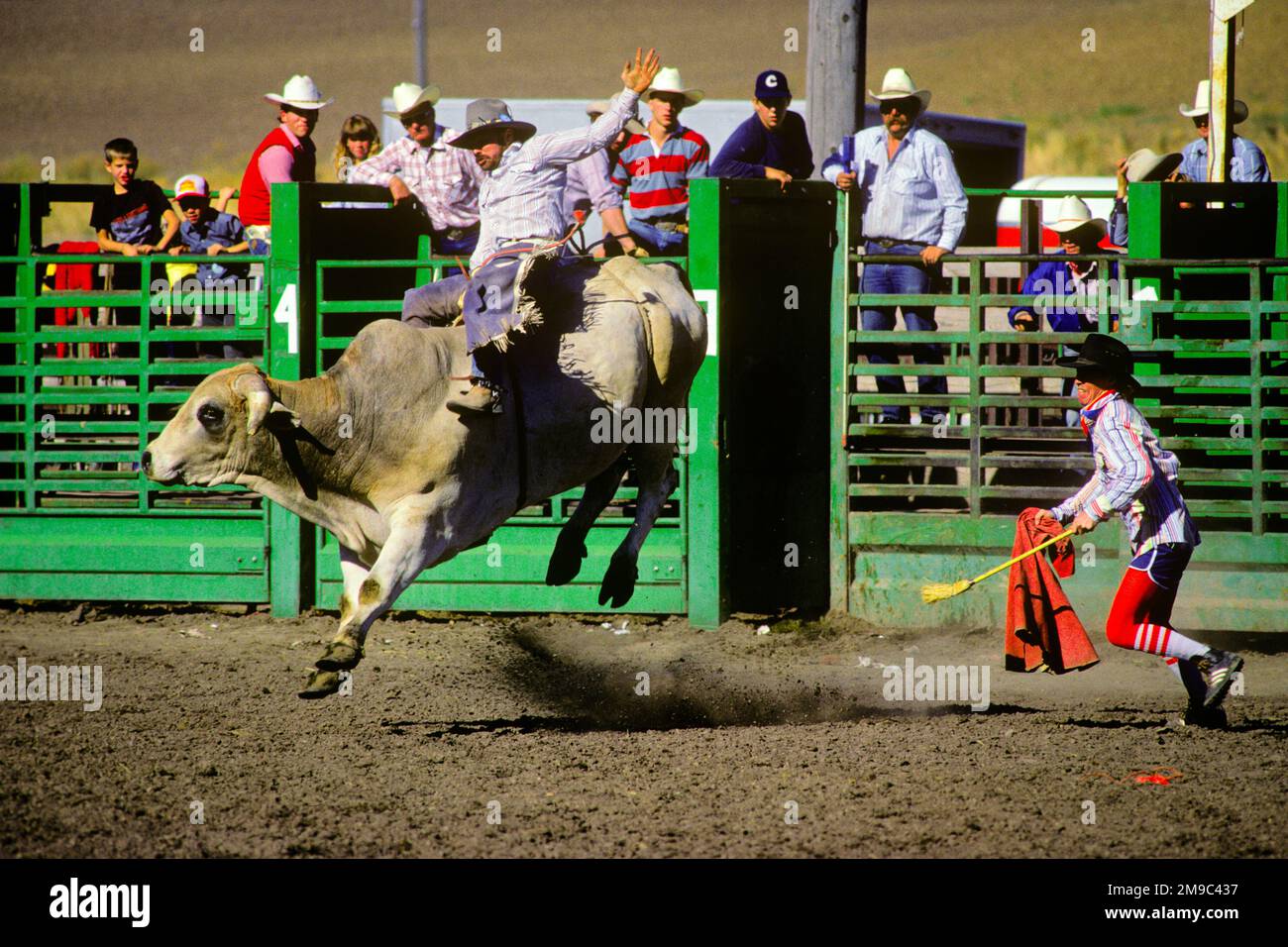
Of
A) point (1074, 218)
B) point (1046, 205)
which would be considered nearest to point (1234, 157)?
point (1074, 218)

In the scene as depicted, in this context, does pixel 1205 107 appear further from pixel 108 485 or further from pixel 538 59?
pixel 538 59

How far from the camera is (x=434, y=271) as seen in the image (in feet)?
31.6

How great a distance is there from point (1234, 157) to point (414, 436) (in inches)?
247

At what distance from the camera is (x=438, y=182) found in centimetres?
994

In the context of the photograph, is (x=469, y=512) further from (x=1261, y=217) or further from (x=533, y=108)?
(x=533, y=108)

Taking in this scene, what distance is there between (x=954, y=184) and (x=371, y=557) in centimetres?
452

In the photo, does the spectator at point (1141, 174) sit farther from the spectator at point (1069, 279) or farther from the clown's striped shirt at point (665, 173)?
the clown's striped shirt at point (665, 173)

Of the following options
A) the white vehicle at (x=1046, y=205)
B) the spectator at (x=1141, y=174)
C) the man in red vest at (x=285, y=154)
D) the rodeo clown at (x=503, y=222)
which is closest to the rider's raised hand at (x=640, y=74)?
the rodeo clown at (x=503, y=222)

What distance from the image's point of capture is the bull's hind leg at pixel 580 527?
7.50 metres

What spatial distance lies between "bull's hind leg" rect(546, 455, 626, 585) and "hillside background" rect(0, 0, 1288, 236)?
142 feet

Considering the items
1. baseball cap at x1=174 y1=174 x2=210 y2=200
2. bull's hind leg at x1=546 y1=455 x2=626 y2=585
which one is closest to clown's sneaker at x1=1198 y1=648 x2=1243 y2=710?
bull's hind leg at x1=546 y1=455 x2=626 y2=585

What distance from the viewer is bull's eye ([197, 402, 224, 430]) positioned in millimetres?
6520

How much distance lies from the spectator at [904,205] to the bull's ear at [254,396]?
13.9ft

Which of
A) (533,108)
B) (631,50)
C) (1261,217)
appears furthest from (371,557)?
(631,50)
